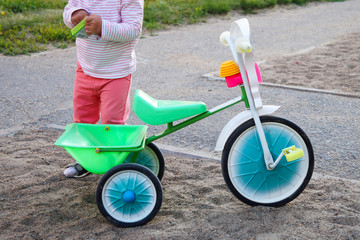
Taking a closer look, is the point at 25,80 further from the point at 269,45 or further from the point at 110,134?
the point at 269,45

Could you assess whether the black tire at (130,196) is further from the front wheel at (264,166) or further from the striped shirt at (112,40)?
the striped shirt at (112,40)

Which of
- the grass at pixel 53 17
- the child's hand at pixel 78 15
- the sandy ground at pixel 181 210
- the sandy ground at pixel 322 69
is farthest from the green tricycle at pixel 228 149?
the grass at pixel 53 17

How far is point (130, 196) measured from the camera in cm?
250

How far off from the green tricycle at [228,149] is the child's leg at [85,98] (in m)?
0.27

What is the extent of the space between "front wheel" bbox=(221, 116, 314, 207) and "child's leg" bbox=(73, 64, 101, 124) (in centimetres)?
90

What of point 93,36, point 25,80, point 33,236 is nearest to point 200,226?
point 33,236

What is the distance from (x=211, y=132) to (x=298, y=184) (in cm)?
148

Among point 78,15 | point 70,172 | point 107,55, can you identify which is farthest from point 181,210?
point 78,15

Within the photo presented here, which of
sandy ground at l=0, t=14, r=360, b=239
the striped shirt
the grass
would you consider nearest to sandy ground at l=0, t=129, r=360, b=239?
sandy ground at l=0, t=14, r=360, b=239

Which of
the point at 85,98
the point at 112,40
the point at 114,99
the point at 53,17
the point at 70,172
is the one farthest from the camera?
the point at 53,17

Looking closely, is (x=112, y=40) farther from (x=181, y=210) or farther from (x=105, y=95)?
(x=181, y=210)

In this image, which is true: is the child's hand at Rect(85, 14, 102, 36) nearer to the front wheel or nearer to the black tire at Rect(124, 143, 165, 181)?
the black tire at Rect(124, 143, 165, 181)

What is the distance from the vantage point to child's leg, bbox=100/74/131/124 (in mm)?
2834

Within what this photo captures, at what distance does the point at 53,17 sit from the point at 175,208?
20.7 ft
